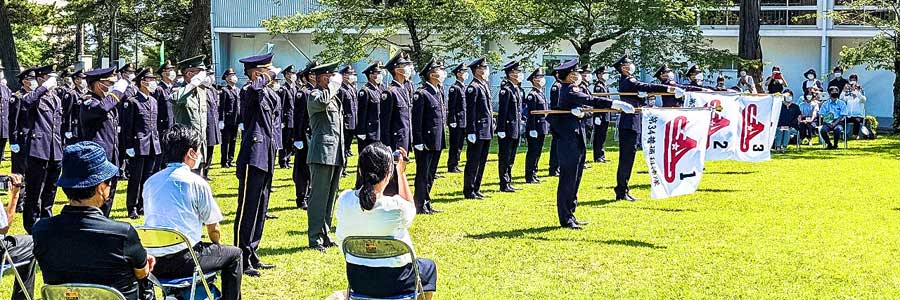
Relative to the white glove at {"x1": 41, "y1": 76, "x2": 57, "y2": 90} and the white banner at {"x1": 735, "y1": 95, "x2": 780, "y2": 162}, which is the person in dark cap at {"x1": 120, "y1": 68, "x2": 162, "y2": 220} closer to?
the white glove at {"x1": 41, "y1": 76, "x2": 57, "y2": 90}

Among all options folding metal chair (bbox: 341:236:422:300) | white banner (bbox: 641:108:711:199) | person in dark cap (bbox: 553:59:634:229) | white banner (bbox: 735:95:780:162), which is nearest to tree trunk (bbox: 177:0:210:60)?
white banner (bbox: 735:95:780:162)

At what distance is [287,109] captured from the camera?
1259cm

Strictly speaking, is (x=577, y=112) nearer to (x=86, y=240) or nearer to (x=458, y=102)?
(x=458, y=102)

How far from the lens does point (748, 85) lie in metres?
22.8

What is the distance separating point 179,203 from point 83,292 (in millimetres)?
1441

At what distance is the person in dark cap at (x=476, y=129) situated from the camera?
1402 cm

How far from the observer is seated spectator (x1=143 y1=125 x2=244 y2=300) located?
621 cm

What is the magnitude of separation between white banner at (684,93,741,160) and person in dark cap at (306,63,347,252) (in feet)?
18.3

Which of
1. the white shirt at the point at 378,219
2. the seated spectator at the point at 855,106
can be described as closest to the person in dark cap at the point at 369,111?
the white shirt at the point at 378,219

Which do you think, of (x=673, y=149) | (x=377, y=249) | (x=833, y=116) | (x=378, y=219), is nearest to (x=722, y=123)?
(x=673, y=149)

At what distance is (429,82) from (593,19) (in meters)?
14.4

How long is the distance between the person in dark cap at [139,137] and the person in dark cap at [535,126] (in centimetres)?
592

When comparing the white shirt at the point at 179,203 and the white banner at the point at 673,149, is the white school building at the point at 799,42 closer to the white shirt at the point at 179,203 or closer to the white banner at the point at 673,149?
the white banner at the point at 673,149

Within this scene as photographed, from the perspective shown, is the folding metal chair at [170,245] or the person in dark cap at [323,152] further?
the person in dark cap at [323,152]
